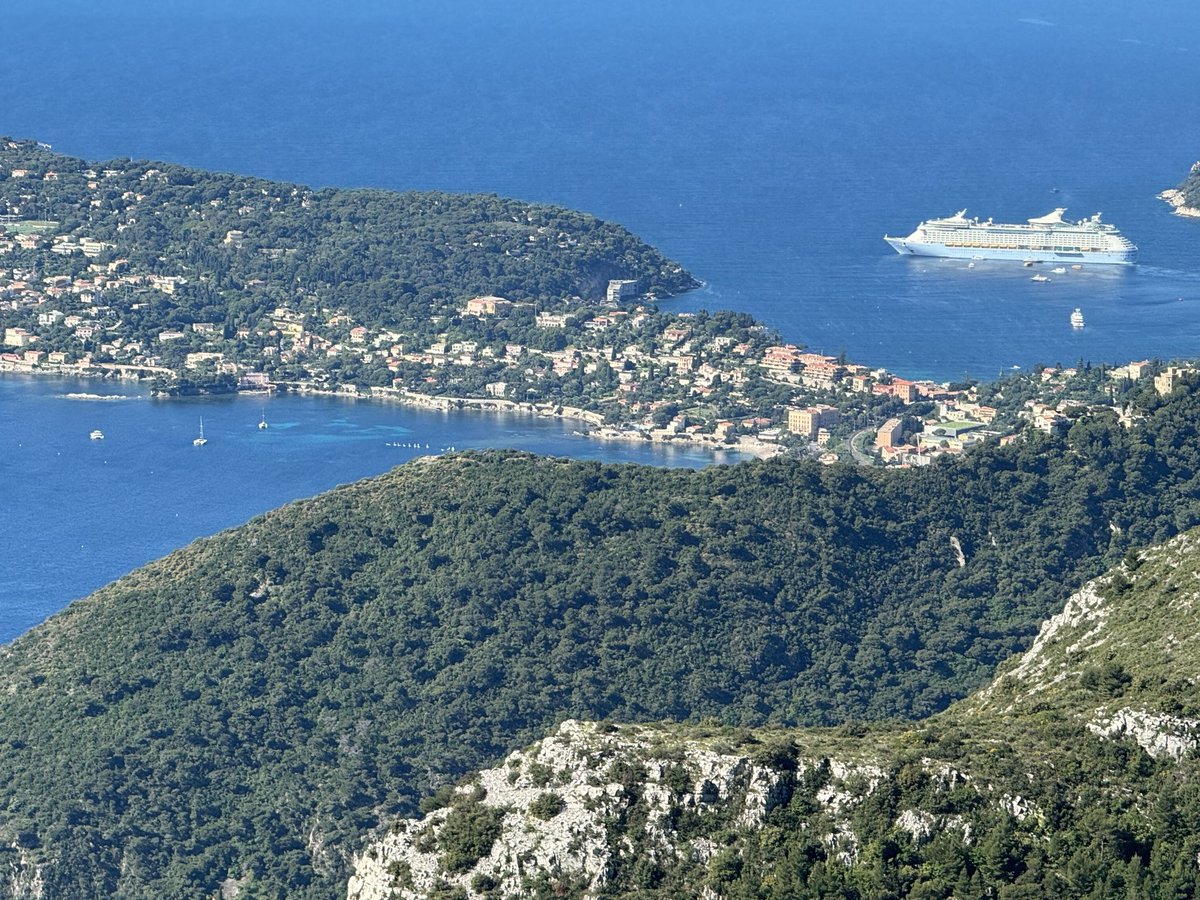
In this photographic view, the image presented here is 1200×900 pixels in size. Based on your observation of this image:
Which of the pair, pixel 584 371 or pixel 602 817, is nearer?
pixel 602 817

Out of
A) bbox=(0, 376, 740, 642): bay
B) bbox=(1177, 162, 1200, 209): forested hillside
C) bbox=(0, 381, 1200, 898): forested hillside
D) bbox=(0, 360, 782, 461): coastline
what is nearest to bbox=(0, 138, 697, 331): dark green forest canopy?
bbox=(0, 360, 782, 461): coastline

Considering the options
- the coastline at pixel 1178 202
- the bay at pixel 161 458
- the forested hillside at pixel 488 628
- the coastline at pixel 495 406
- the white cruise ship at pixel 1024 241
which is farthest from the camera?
the coastline at pixel 1178 202

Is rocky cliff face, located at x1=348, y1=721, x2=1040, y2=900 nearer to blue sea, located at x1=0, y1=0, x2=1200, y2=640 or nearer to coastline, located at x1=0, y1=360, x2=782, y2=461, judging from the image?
blue sea, located at x1=0, y1=0, x2=1200, y2=640

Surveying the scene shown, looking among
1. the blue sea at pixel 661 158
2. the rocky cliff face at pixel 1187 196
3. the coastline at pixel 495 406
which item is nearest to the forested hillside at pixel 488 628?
the blue sea at pixel 661 158

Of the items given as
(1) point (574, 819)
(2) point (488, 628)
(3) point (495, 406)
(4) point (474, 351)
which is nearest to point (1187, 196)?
(4) point (474, 351)

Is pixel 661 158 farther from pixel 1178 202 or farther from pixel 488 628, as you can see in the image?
pixel 488 628

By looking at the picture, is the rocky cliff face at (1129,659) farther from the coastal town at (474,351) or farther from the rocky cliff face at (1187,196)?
the rocky cliff face at (1187,196)
